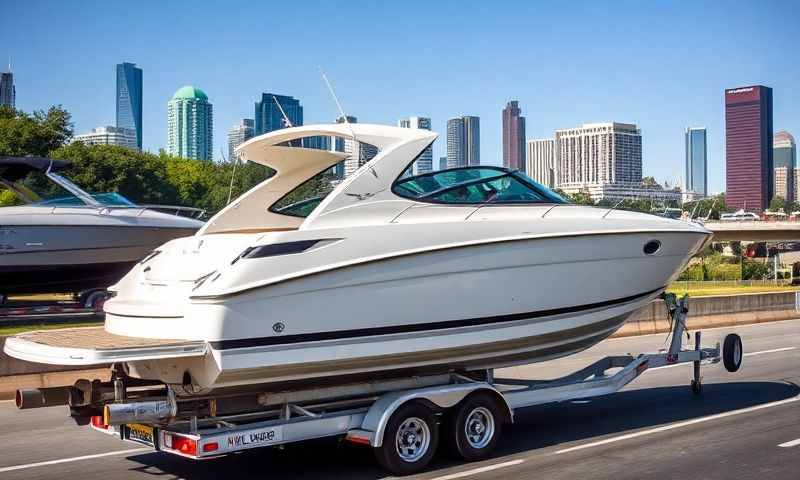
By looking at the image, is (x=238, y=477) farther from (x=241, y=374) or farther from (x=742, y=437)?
(x=742, y=437)

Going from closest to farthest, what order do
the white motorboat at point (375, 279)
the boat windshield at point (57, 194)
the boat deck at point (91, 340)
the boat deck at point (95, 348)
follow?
the boat deck at point (95, 348) < the boat deck at point (91, 340) < the white motorboat at point (375, 279) < the boat windshield at point (57, 194)

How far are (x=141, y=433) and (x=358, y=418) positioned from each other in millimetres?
1859

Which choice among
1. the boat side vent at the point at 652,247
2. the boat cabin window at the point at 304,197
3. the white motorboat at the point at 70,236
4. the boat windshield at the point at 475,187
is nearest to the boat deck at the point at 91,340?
the boat cabin window at the point at 304,197

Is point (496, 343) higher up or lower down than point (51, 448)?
higher up

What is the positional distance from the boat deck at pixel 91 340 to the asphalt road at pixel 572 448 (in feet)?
4.18

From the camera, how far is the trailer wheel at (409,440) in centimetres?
823

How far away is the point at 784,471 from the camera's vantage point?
8.34 metres

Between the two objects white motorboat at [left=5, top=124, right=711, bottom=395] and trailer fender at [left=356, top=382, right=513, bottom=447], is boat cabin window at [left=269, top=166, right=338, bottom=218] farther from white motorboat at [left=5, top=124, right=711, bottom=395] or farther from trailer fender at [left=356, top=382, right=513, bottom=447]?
trailer fender at [left=356, top=382, right=513, bottom=447]

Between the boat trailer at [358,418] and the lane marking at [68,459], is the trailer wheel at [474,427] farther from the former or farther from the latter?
the lane marking at [68,459]

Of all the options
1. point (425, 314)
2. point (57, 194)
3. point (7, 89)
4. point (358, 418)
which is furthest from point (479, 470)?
point (7, 89)

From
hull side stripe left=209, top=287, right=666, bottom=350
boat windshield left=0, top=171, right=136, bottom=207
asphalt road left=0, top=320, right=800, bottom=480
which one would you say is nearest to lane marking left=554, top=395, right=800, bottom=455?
asphalt road left=0, top=320, right=800, bottom=480

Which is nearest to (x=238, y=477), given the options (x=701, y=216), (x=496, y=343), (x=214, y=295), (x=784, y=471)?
(x=214, y=295)

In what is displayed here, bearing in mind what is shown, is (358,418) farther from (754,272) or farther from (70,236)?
(754,272)

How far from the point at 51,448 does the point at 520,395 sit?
4824 mm
